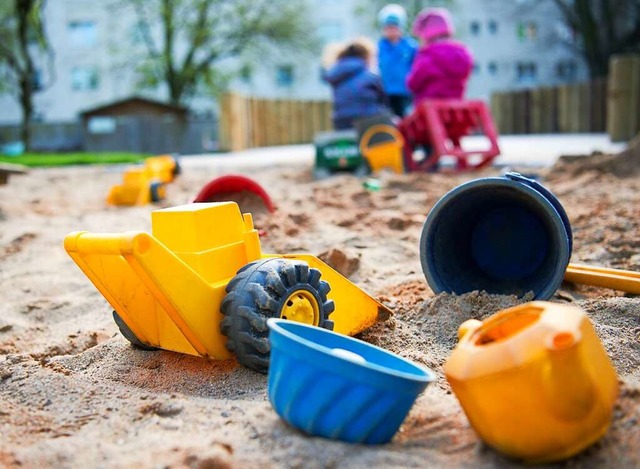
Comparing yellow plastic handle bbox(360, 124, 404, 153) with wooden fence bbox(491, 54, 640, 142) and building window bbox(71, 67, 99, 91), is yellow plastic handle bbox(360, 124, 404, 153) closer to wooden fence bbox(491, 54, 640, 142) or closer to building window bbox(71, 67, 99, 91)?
wooden fence bbox(491, 54, 640, 142)

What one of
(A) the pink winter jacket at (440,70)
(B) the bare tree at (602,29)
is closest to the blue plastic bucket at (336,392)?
(A) the pink winter jacket at (440,70)

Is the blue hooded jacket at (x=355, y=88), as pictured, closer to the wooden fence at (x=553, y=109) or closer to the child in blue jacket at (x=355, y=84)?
the child in blue jacket at (x=355, y=84)

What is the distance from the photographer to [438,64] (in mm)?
7227

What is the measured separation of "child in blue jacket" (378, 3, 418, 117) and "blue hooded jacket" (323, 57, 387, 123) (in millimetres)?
569

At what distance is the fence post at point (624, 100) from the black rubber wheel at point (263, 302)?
359 inches

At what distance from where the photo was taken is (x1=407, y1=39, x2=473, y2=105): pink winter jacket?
722 centimetres

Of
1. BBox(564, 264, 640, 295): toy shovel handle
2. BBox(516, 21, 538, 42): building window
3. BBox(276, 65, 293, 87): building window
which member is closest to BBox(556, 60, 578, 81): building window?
BBox(516, 21, 538, 42): building window

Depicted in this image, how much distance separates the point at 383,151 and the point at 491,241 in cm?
399

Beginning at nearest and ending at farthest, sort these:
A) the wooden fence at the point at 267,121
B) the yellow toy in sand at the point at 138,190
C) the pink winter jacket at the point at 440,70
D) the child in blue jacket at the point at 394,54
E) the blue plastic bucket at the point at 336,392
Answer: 1. the blue plastic bucket at the point at 336,392
2. the yellow toy in sand at the point at 138,190
3. the pink winter jacket at the point at 440,70
4. the child in blue jacket at the point at 394,54
5. the wooden fence at the point at 267,121

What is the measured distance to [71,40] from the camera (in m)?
30.0

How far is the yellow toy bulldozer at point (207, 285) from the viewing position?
6.09 ft

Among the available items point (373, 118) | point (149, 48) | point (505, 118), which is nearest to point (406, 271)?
point (373, 118)

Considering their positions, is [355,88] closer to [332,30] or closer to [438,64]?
[438,64]

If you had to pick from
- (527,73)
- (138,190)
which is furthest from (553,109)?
(527,73)
